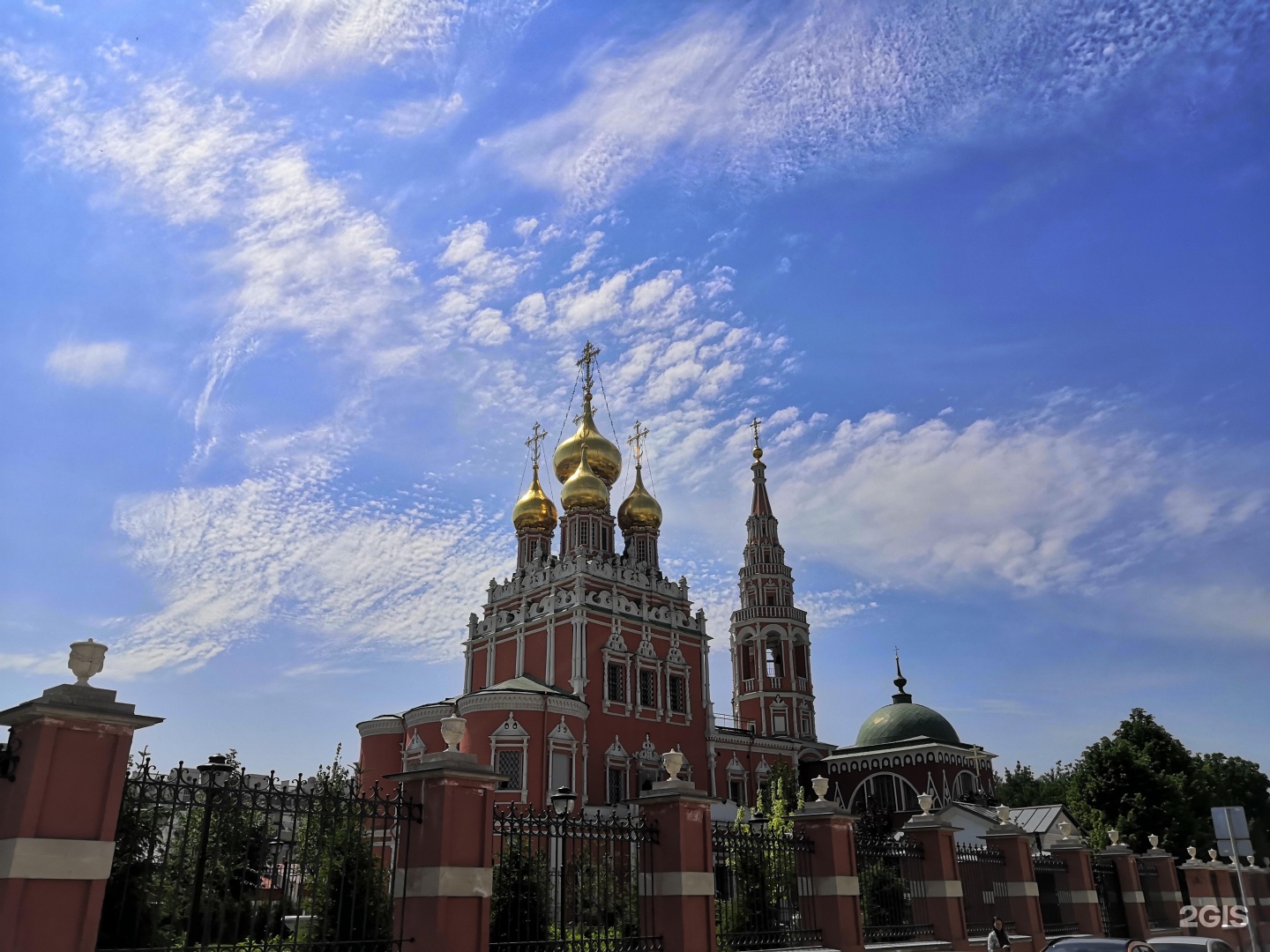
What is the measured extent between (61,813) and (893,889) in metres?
12.0

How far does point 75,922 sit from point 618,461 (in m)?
37.8

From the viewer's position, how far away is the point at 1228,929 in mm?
23375

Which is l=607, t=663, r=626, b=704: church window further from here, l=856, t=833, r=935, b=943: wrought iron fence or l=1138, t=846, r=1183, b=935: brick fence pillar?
l=856, t=833, r=935, b=943: wrought iron fence

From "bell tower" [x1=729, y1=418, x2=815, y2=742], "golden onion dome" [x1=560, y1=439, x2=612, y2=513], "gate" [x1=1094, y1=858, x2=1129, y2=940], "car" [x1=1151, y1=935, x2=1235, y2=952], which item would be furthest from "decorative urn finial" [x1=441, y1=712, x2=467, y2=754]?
"bell tower" [x1=729, y1=418, x2=815, y2=742]

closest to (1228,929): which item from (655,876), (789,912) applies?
(789,912)

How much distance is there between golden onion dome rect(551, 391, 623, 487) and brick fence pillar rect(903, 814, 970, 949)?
1161 inches

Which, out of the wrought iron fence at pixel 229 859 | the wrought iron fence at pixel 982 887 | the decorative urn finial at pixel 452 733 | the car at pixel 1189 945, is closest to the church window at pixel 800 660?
the wrought iron fence at pixel 982 887

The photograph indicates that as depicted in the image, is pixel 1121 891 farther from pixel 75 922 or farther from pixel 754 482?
pixel 754 482

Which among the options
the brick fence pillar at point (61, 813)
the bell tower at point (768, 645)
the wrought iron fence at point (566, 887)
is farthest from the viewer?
the bell tower at point (768, 645)

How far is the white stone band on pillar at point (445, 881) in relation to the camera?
9.05 meters

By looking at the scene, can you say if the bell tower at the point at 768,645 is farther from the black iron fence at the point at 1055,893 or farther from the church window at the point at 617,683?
the black iron fence at the point at 1055,893

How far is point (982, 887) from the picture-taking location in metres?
16.6

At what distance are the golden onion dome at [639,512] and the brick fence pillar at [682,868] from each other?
3316 centimetres

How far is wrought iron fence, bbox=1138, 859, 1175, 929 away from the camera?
21641 millimetres
